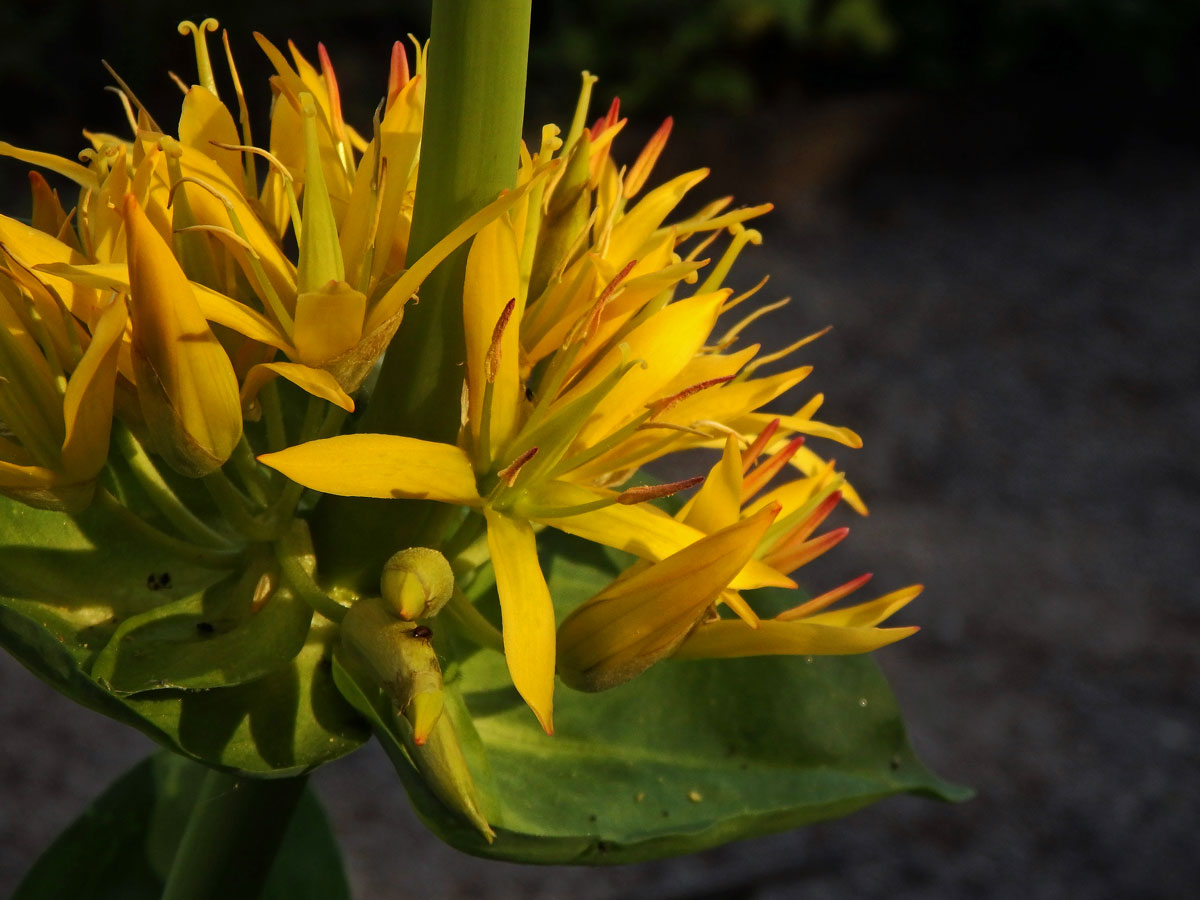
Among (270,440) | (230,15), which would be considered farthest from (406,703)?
(230,15)

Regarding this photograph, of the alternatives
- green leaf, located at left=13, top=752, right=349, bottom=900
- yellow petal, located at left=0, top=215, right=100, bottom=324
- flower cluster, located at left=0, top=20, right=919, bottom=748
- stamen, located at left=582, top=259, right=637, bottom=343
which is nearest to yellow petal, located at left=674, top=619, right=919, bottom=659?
flower cluster, located at left=0, top=20, right=919, bottom=748

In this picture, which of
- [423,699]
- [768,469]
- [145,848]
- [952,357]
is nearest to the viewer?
[423,699]

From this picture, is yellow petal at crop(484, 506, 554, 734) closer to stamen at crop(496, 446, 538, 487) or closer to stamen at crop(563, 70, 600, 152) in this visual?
stamen at crop(496, 446, 538, 487)

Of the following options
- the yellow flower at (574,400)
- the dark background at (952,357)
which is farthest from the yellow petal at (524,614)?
the dark background at (952,357)

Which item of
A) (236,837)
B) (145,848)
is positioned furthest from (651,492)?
(145,848)

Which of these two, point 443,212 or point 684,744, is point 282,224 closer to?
point 443,212

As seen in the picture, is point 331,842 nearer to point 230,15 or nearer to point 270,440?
point 270,440

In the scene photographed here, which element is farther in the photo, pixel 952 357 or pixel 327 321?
pixel 952 357
